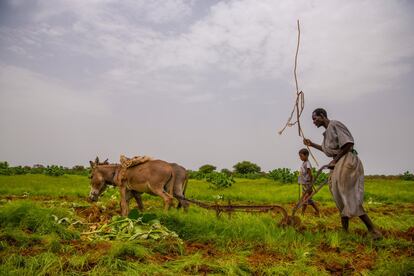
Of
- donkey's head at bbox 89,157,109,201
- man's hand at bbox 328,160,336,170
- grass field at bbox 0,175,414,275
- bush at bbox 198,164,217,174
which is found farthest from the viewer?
bush at bbox 198,164,217,174

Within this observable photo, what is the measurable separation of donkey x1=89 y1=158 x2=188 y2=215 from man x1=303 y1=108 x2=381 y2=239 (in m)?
3.63

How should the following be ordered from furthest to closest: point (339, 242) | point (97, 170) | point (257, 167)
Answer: point (257, 167) → point (97, 170) → point (339, 242)

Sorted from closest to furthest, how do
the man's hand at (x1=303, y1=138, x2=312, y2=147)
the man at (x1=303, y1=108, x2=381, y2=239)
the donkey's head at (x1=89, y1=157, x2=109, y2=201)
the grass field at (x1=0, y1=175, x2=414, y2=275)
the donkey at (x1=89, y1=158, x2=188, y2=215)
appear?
the grass field at (x1=0, y1=175, x2=414, y2=275) → the man at (x1=303, y1=108, x2=381, y2=239) → the man's hand at (x1=303, y1=138, x2=312, y2=147) → the donkey at (x1=89, y1=158, x2=188, y2=215) → the donkey's head at (x1=89, y1=157, x2=109, y2=201)

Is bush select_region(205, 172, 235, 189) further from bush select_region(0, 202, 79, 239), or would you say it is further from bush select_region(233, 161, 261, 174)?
bush select_region(233, 161, 261, 174)

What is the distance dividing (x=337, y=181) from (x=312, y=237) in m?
1.14

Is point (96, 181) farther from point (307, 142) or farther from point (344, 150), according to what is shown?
point (344, 150)

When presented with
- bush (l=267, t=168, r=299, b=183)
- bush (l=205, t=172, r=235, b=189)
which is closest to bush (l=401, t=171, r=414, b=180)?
bush (l=267, t=168, r=299, b=183)

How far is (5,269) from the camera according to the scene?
3.66 metres

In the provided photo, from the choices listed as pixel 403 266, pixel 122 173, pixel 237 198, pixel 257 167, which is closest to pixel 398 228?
pixel 403 266

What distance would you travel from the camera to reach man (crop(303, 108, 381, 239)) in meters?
6.09

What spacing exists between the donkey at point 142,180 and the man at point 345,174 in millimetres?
3626

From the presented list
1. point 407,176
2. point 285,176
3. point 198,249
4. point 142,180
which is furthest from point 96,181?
point 407,176

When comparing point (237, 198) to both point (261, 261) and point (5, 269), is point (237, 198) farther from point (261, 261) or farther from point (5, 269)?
point (5, 269)

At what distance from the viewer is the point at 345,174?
20.5 ft
